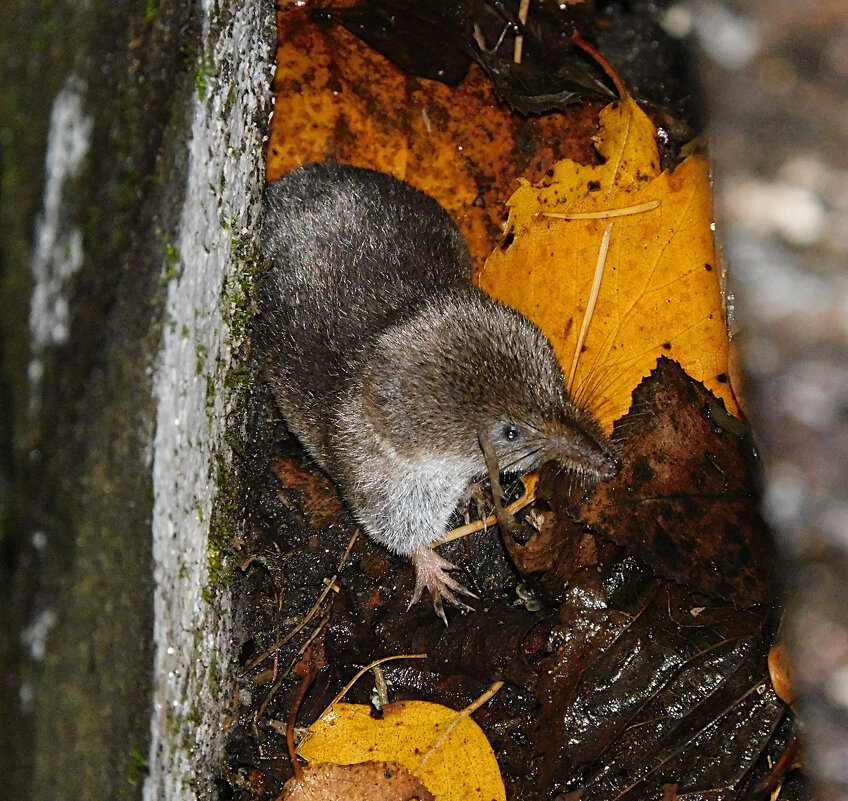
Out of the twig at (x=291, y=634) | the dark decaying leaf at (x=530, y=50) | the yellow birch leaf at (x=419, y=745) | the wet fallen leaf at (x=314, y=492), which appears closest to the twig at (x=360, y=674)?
the yellow birch leaf at (x=419, y=745)

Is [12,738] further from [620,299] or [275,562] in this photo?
[620,299]

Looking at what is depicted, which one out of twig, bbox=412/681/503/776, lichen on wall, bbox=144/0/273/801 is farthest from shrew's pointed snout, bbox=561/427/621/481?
lichen on wall, bbox=144/0/273/801

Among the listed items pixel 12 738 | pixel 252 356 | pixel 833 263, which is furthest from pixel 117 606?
pixel 833 263

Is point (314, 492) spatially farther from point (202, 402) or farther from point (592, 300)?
point (592, 300)

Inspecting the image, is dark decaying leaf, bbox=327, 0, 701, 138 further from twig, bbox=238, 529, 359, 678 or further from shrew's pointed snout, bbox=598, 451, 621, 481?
twig, bbox=238, 529, 359, 678

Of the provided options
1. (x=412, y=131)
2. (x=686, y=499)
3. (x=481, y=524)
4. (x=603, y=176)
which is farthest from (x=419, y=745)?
(x=412, y=131)

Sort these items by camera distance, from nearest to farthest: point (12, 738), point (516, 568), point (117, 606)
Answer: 1. point (12, 738)
2. point (117, 606)
3. point (516, 568)
